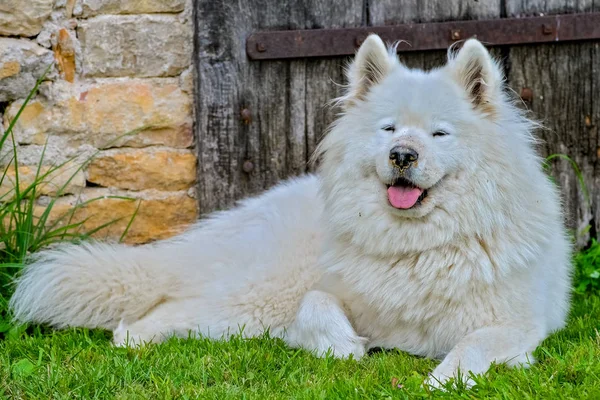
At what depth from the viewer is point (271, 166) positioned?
4.79 m

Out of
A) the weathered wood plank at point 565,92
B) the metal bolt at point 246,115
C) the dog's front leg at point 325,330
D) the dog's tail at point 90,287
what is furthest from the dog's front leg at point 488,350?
the metal bolt at point 246,115

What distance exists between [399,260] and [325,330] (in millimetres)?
443

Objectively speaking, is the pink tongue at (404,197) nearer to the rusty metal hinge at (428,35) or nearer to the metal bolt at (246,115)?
the rusty metal hinge at (428,35)

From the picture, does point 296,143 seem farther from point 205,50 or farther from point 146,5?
point 146,5

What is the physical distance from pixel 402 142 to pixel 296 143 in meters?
1.64

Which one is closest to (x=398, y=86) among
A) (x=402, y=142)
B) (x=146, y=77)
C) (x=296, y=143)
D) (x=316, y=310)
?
(x=402, y=142)

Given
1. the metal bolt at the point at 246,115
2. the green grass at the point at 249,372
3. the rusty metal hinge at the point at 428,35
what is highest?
the rusty metal hinge at the point at 428,35

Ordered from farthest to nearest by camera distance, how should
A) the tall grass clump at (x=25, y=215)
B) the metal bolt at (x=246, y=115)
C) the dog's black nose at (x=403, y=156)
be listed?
the metal bolt at (x=246, y=115) → the tall grass clump at (x=25, y=215) → the dog's black nose at (x=403, y=156)

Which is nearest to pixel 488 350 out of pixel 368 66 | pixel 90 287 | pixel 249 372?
pixel 249 372

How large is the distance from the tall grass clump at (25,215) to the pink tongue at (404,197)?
1.84 m

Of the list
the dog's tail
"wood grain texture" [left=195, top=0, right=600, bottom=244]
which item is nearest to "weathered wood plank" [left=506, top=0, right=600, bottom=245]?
"wood grain texture" [left=195, top=0, right=600, bottom=244]

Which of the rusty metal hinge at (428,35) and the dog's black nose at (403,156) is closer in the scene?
the dog's black nose at (403,156)

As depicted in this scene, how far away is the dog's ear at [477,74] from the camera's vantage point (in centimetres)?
334

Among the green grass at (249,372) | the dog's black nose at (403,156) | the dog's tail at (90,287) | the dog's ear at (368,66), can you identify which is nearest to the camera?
the green grass at (249,372)
